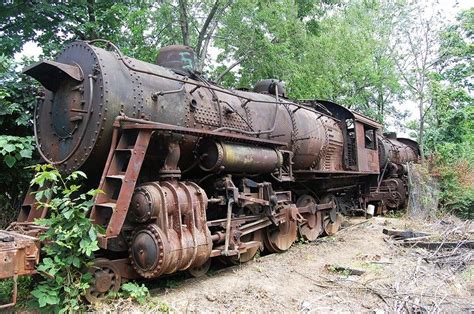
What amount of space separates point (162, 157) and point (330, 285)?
9.28ft

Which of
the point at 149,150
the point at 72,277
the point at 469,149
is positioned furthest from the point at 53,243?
the point at 469,149

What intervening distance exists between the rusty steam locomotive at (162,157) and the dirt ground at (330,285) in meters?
0.34

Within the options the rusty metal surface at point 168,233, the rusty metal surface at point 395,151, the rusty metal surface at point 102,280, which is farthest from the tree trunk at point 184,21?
the rusty metal surface at point 102,280

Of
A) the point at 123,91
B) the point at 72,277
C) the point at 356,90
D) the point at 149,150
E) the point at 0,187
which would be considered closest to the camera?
the point at 72,277

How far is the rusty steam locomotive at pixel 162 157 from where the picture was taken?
438 centimetres

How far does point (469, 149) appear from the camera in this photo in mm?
15602

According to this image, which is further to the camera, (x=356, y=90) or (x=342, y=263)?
(x=356, y=90)

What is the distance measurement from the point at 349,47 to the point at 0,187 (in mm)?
19611

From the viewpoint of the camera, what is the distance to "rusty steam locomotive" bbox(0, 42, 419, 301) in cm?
438

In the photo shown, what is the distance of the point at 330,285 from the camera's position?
5.46 metres

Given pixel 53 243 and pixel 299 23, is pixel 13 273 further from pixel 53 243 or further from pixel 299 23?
pixel 299 23

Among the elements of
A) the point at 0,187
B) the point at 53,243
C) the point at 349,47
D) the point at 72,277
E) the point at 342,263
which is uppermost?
the point at 349,47

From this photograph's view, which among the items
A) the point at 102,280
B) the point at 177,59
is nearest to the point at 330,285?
the point at 102,280

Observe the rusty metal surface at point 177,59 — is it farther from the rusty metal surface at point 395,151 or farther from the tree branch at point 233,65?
the rusty metal surface at point 395,151
